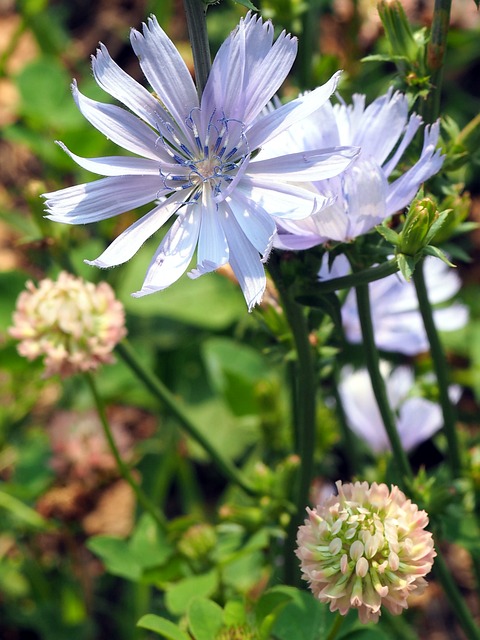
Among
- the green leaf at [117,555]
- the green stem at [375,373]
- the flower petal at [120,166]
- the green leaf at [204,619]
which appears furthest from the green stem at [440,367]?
the green leaf at [117,555]

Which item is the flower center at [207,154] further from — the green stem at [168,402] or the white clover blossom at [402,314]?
the white clover blossom at [402,314]

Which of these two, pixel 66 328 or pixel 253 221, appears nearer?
pixel 253 221

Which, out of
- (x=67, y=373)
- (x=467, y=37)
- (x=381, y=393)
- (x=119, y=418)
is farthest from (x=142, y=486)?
(x=467, y=37)

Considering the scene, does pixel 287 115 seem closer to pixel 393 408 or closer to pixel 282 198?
pixel 282 198

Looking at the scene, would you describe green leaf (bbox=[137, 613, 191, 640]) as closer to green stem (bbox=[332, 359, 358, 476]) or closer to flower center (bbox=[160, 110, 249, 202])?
flower center (bbox=[160, 110, 249, 202])

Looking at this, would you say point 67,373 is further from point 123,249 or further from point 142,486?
point 142,486

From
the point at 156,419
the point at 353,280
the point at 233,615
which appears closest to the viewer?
the point at 353,280

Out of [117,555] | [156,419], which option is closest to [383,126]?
[117,555]

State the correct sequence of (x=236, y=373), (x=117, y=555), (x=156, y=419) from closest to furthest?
(x=117, y=555) → (x=236, y=373) → (x=156, y=419)

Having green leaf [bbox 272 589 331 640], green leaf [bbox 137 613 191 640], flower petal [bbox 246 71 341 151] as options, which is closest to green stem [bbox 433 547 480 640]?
green leaf [bbox 272 589 331 640]
